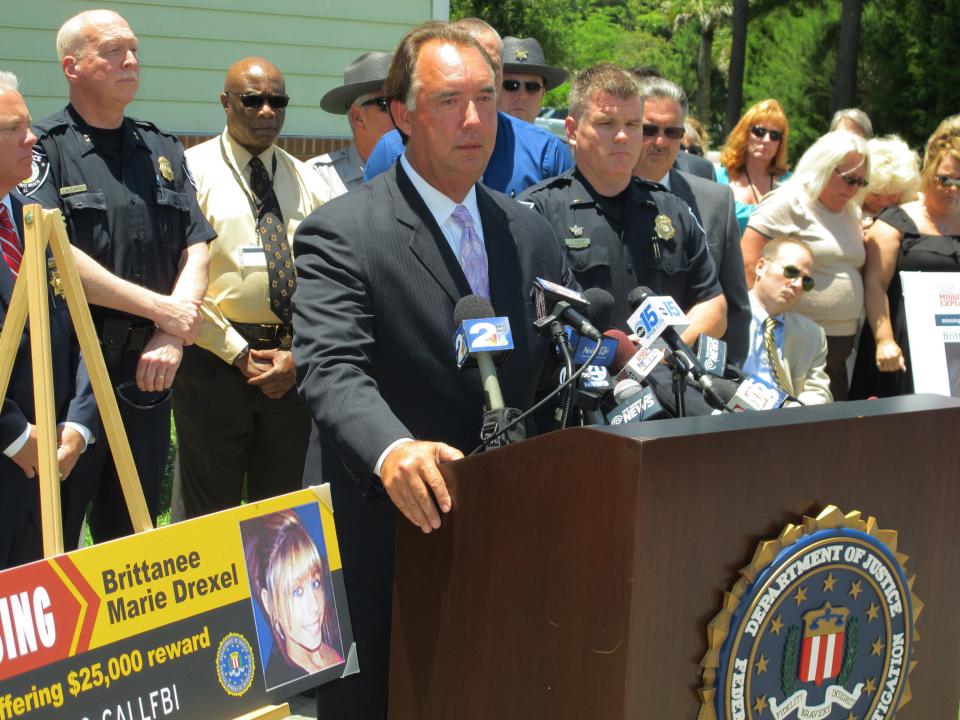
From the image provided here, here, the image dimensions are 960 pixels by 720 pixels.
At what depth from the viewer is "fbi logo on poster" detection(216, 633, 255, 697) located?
2314mm

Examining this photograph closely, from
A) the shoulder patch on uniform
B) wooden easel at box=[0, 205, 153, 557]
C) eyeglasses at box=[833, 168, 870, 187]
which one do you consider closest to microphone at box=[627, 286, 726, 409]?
wooden easel at box=[0, 205, 153, 557]

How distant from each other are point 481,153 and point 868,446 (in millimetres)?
1153

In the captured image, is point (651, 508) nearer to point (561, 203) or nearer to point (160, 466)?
point (561, 203)

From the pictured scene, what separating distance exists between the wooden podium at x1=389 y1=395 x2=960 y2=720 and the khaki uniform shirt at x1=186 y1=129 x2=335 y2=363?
2484 millimetres

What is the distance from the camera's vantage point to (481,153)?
2.77 meters

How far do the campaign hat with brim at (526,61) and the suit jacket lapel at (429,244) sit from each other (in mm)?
3379

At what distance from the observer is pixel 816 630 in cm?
210

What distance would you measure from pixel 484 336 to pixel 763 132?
5.40 metres

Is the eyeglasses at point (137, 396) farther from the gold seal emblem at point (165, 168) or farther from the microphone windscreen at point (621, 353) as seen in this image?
the microphone windscreen at point (621, 353)

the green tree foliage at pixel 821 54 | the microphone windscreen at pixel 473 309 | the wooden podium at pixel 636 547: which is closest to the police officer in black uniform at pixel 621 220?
the microphone windscreen at pixel 473 309

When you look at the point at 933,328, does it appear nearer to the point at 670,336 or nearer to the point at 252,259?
the point at 252,259

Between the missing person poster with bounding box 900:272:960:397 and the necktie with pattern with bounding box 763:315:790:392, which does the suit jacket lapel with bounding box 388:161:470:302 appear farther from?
the missing person poster with bounding box 900:272:960:397

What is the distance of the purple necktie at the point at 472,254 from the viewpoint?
2812 millimetres

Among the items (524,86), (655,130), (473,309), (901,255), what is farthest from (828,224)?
(473,309)
